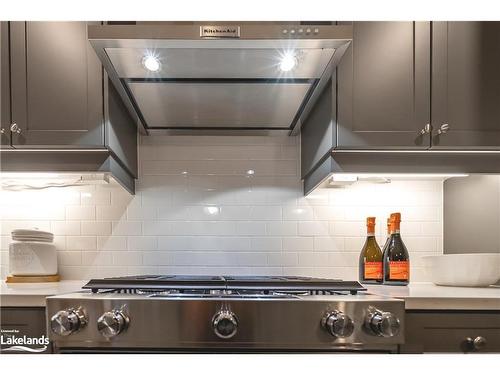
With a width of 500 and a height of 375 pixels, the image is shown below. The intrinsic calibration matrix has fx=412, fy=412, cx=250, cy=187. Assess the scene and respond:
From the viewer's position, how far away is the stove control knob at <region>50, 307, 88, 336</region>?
116 cm

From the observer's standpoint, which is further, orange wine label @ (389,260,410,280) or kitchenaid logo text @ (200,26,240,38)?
orange wine label @ (389,260,410,280)

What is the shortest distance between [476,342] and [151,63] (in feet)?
4.49

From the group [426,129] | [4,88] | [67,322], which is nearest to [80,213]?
[4,88]

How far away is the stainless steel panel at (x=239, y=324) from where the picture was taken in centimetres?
118

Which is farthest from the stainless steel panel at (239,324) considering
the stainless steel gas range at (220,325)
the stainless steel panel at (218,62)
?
the stainless steel panel at (218,62)

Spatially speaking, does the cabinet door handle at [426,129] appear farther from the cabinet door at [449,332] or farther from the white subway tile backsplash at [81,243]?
the white subway tile backsplash at [81,243]

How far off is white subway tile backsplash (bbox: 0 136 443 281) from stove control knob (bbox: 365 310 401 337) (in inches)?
28.2

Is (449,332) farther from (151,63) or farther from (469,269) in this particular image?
(151,63)

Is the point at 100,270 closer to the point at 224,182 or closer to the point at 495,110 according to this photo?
the point at 224,182

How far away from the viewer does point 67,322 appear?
1.17 meters

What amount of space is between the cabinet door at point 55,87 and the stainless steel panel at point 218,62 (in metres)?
0.19

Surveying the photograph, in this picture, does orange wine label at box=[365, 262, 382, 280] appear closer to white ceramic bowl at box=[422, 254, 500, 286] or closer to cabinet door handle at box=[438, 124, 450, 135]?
white ceramic bowl at box=[422, 254, 500, 286]

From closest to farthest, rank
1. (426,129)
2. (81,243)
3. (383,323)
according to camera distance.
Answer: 1. (383,323)
2. (426,129)
3. (81,243)

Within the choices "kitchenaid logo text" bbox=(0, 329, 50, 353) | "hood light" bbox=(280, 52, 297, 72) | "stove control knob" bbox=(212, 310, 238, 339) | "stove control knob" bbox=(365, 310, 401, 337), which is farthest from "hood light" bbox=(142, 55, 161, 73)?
"stove control knob" bbox=(365, 310, 401, 337)
